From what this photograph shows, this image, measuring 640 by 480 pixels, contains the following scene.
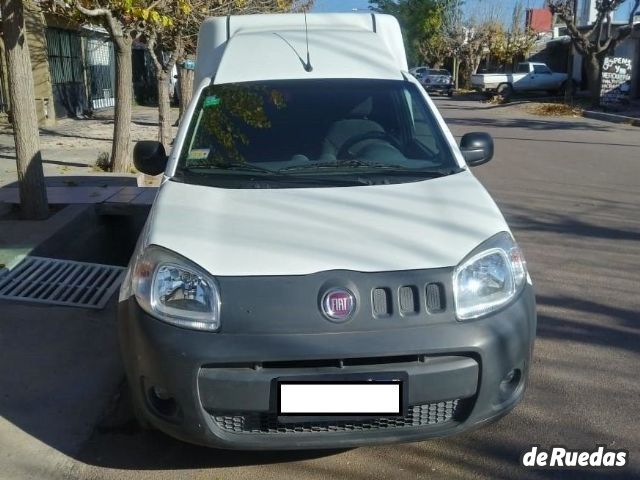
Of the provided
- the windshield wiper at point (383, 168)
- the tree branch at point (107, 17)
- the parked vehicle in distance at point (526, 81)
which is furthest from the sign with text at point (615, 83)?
the windshield wiper at point (383, 168)

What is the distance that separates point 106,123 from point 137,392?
67.6ft

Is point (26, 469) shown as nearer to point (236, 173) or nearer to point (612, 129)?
point (236, 173)

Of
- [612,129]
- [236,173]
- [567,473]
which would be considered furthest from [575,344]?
[612,129]

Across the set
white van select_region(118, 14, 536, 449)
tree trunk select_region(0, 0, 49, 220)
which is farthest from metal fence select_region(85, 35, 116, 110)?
white van select_region(118, 14, 536, 449)

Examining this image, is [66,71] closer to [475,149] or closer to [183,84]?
[183,84]

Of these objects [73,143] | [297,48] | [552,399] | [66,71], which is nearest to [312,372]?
[552,399]

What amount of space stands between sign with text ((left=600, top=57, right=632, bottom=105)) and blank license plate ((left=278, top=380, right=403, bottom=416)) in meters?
29.2

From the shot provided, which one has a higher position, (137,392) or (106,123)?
(137,392)

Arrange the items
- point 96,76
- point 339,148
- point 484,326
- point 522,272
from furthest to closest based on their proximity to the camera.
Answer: point 96,76
point 339,148
point 522,272
point 484,326

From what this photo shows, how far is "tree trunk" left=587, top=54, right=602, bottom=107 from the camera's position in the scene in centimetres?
3019

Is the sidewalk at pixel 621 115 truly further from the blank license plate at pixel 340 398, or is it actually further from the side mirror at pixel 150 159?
the blank license plate at pixel 340 398

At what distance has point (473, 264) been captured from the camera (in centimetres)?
326

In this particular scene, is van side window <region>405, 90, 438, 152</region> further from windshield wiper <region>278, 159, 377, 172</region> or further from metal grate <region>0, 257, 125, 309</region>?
metal grate <region>0, 257, 125, 309</region>

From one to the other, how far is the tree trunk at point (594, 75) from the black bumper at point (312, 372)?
2938 cm
